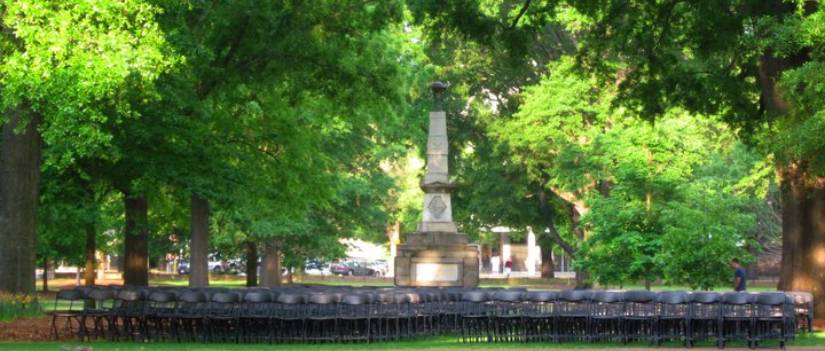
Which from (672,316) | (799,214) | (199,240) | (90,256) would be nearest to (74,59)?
(672,316)

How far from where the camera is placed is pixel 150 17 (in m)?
19.8

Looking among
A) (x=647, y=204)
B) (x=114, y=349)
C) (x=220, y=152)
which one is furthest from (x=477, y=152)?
(x=114, y=349)

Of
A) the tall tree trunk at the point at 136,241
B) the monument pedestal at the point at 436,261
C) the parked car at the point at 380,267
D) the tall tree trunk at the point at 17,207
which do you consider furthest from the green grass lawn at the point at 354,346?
the parked car at the point at 380,267

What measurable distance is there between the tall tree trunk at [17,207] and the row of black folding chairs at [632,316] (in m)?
7.91

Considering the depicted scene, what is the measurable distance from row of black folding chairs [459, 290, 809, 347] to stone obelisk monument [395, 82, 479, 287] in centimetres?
1038

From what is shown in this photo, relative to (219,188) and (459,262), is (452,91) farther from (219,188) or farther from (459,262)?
(219,188)

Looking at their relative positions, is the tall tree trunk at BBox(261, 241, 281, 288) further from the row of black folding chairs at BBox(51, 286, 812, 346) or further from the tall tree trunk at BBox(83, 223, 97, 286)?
the row of black folding chairs at BBox(51, 286, 812, 346)

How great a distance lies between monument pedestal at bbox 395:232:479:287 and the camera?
32.2 m

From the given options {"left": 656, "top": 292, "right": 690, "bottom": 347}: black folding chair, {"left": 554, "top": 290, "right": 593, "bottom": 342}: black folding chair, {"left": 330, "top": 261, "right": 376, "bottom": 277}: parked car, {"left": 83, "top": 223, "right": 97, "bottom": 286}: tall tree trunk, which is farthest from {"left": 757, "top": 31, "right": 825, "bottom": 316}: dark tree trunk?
{"left": 330, "top": 261, "right": 376, "bottom": 277}: parked car

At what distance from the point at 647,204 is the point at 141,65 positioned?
77.8 ft

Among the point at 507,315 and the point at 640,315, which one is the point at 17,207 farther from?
the point at 640,315

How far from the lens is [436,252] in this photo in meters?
32.4

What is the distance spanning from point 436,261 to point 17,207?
1260 centimetres

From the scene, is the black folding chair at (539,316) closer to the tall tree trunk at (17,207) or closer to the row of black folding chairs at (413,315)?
the row of black folding chairs at (413,315)
